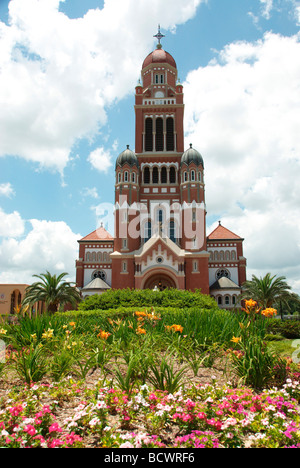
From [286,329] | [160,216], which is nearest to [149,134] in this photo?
[160,216]

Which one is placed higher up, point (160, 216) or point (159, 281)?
point (160, 216)

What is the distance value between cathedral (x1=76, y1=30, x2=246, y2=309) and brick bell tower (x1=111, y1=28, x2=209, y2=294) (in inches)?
4.0

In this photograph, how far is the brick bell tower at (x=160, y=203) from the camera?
34.8 meters

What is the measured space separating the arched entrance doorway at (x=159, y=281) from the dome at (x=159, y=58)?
94.9 feet

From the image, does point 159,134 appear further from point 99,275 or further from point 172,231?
point 99,275

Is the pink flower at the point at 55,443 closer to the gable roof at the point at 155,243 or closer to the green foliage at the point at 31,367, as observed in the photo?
the green foliage at the point at 31,367

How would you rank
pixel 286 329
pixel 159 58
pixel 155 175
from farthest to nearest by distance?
pixel 159 58, pixel 155 175, pixel 286 329

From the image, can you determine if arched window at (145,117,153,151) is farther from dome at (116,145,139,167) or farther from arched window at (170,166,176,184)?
arched window at (170,166,176,184)

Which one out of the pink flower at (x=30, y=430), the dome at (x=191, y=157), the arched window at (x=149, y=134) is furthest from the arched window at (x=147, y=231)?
the pink flower at (x=30, y=430)

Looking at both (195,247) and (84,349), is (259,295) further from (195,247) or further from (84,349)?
(84,349)

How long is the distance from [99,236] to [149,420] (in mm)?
42166

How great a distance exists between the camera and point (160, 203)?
129ft
